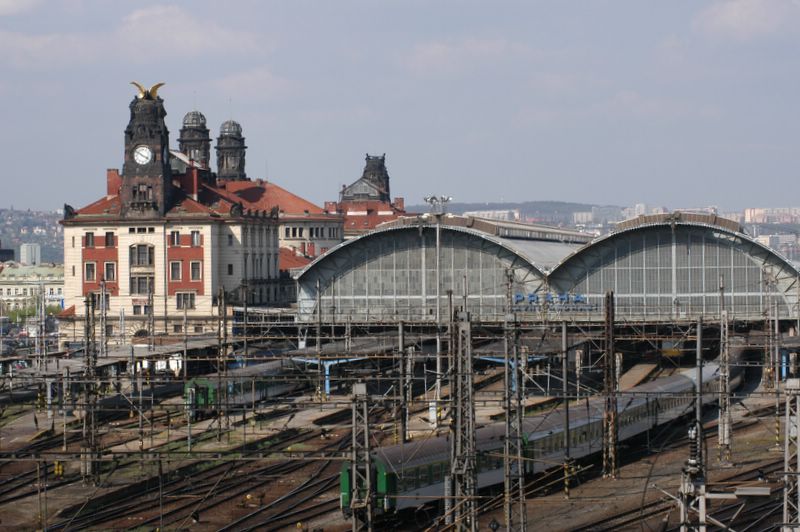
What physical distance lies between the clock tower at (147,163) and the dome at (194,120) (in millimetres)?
41007

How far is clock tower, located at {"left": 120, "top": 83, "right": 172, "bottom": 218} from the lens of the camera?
99.4 metres

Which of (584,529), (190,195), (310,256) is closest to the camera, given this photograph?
(584,529)

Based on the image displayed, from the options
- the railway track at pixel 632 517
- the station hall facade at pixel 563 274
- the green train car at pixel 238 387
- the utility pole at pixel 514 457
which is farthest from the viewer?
the station hall facade at pixel 563 274

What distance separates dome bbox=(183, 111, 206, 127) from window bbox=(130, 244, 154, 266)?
4364 centimetres

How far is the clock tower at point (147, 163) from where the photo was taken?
99.4 metres

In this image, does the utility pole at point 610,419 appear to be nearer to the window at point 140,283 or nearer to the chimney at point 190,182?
the window at point 140,283

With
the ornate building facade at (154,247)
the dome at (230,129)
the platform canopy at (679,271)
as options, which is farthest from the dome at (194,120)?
the platform canopy at (679,271)

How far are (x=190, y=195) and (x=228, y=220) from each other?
571 cm

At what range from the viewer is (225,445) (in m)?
54.4

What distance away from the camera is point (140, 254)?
99188 mm

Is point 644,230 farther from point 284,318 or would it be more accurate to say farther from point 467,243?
point 284,318

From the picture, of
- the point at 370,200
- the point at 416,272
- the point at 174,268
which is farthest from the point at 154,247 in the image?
the point at 370,200

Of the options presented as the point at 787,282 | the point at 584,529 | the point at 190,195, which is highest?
the point at 190,195

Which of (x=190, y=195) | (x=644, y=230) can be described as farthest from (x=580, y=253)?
(x=190, y=195)
